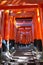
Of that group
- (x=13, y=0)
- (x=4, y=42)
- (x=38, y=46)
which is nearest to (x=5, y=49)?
(x=4, y=42)

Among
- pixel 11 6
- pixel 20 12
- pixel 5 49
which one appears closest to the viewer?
pixel 11 6

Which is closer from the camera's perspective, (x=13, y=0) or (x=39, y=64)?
(x=13, y=0)

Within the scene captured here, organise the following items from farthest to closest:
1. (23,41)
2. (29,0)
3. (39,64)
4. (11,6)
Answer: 1. (23,41)
2. (11,6)
3. (39,64)
4. (29,0)

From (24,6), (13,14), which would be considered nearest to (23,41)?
(13,14)

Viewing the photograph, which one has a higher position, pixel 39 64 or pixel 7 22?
pixel 7 22

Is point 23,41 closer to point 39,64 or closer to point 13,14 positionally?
point 13,14

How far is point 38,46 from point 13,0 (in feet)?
24.4

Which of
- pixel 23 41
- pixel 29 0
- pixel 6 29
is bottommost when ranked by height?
pixel 23 41

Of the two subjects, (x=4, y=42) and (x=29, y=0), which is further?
(x=4, y=42)

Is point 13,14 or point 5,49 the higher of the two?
point 13,14

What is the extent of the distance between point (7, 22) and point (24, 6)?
205 inches

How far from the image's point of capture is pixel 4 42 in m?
13.9

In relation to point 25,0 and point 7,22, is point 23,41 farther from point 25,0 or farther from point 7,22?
point 25,0

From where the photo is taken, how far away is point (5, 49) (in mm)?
13836
